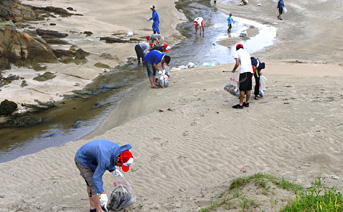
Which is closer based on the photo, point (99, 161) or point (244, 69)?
point (99, 161)

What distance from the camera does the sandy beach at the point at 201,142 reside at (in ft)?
18.1

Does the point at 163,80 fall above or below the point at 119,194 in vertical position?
below

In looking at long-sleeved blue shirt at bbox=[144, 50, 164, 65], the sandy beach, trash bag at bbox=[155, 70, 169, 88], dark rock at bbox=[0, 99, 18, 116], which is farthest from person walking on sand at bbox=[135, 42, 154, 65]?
dark rock at bbox=[0, 99, 18, 116]

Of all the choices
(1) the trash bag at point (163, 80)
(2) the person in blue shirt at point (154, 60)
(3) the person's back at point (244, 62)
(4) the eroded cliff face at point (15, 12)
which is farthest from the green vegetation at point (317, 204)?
(4) the eroded cliff face at point (15, 12)

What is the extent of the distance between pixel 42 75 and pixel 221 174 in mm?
9991

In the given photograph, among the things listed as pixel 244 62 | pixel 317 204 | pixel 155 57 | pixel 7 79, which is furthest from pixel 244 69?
pixel 7 79

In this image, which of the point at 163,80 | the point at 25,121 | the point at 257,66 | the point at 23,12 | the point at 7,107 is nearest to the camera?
the point at 257,66

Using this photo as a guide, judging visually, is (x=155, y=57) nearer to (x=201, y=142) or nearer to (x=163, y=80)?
(x=163, y=80)

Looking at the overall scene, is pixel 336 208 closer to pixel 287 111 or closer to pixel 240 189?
pixel 240 189

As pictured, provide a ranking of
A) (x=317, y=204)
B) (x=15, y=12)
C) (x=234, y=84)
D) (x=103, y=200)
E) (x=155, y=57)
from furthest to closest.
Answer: (x=15, y=12)
(x=155, y=57)
(x=234, y=84)
(x=103, y=200)
(x=317, y=204)

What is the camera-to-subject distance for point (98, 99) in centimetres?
1233

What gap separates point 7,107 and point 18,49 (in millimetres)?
4306

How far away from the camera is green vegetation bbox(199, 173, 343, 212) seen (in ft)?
12.4

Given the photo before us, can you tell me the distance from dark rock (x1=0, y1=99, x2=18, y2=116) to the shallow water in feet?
2.84
